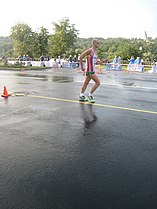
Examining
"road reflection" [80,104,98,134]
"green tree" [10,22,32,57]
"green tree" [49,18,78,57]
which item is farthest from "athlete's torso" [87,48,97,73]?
"green tree" [10,22,32,57]

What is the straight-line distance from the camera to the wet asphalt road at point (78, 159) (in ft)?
7.67

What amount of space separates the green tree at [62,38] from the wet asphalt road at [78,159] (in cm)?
4648

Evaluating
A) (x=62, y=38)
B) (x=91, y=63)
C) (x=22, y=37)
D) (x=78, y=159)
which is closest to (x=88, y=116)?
(x=78, y=159)

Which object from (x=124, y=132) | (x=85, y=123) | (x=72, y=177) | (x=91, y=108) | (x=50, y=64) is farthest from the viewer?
(x=50, y=64)

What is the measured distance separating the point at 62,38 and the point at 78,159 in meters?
49.5

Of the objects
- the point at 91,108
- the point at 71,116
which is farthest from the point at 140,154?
the point at 91,108

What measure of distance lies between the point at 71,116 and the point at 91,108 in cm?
109

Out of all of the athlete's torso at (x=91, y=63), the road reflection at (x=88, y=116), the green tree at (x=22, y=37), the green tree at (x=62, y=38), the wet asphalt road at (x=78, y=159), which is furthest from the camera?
the green tree at (x=22, y=37)

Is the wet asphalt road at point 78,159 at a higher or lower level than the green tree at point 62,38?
lower

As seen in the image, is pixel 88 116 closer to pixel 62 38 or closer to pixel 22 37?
pixel 62 38

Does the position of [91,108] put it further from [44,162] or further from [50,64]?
[50,64]

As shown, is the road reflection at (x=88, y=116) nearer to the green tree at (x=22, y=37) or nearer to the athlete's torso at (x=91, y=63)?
the athlete's torso at (x=91, y=63)

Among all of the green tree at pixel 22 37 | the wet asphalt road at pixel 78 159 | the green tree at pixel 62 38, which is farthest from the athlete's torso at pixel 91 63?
the green tree at pixel 22 37

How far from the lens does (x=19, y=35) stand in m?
58.4
